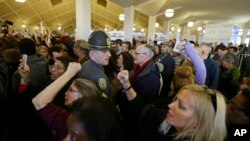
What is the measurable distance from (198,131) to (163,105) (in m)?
0.81

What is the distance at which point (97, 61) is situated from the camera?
2.23 metres

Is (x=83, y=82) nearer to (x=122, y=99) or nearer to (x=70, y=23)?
(x=122, y=99)

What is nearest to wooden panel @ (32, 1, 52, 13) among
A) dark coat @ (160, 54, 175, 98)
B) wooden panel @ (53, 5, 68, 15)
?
wooden panel @ (53, 5, 68, 15)

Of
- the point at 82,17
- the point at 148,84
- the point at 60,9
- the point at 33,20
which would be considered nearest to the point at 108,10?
the point at 60,9

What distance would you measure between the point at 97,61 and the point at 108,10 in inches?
687

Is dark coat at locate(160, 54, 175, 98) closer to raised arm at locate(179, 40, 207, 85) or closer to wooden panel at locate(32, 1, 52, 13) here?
raised arm at locate(179, 40, 207, 85)

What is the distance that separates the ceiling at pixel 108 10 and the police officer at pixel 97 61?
752cm

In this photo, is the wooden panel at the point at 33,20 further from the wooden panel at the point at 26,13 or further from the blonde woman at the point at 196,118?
the blonde woman at the point at 196,118

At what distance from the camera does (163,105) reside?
7.23ft

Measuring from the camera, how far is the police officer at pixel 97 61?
6.98 feet

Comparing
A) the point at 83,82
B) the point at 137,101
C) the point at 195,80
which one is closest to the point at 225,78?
the point at 195,80

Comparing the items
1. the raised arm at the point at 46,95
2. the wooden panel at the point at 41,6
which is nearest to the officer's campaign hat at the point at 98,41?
the raised arm at the point at 46,95

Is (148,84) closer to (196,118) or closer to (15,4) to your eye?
(196,118)

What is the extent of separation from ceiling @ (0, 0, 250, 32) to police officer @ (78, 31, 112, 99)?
296 inches
